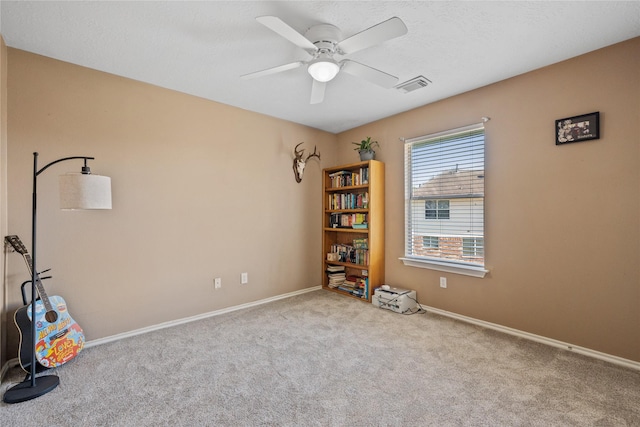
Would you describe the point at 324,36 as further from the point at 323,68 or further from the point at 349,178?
the point at 349,178

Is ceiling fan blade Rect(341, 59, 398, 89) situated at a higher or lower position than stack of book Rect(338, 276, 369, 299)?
higher

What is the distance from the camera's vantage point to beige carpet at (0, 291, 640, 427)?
164 centimetres

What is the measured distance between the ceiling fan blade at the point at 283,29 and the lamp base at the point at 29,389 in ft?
8.58

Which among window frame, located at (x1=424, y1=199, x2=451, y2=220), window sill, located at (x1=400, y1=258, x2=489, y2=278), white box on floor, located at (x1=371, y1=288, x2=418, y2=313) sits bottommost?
white box on floor, located at (x1=371, y1=288, x2=418, y2=313)

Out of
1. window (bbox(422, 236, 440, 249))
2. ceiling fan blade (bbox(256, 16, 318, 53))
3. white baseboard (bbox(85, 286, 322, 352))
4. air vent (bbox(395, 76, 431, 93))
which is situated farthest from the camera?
window (bbox(422, 236, 440, 249))

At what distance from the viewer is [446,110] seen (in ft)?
10.6

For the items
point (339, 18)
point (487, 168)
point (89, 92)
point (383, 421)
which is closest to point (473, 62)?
point (487, 168)

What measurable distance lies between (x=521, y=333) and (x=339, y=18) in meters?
3.07

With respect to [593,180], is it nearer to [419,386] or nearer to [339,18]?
[419,386]

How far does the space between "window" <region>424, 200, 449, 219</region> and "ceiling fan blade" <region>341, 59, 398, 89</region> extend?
5.30 ft

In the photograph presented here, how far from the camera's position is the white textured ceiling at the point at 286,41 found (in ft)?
5.93

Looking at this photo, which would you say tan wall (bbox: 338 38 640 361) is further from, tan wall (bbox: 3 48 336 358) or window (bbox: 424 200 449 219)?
tan wall (bbox: 3 48 336 358)

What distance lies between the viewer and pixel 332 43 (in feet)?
6.49

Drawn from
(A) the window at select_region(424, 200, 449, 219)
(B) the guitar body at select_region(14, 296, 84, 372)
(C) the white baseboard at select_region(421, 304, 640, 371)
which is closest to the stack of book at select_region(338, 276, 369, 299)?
(C) the white baseboard at select_region(421, 304, 640, 371)
